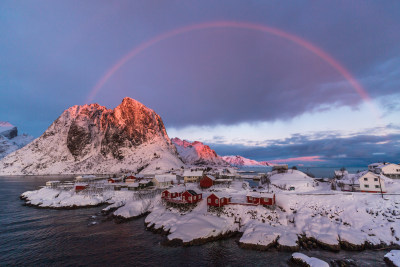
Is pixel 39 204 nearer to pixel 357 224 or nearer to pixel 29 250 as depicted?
pixel 29 250

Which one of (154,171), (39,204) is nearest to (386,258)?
(39,204)

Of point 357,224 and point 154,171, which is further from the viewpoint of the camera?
point 154,171

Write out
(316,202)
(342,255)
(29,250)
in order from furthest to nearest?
1. (316,202)
2. (29,250)
3. (342,255)

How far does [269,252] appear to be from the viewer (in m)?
31.7

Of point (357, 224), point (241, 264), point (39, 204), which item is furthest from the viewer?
point (39, 204)

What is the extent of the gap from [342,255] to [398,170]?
184 ft

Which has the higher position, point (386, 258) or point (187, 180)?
point (187, 180)

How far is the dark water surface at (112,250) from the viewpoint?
28938mm

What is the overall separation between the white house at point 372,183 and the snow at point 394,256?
2460 cm

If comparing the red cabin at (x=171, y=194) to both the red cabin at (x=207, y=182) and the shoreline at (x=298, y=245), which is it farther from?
the shoreline at (x=298, y=245)

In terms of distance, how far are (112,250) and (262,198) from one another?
1229 inches

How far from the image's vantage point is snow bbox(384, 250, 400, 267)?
27.4 metres

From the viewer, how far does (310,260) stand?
27.6 meters

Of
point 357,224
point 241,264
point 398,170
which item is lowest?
point 241,264
